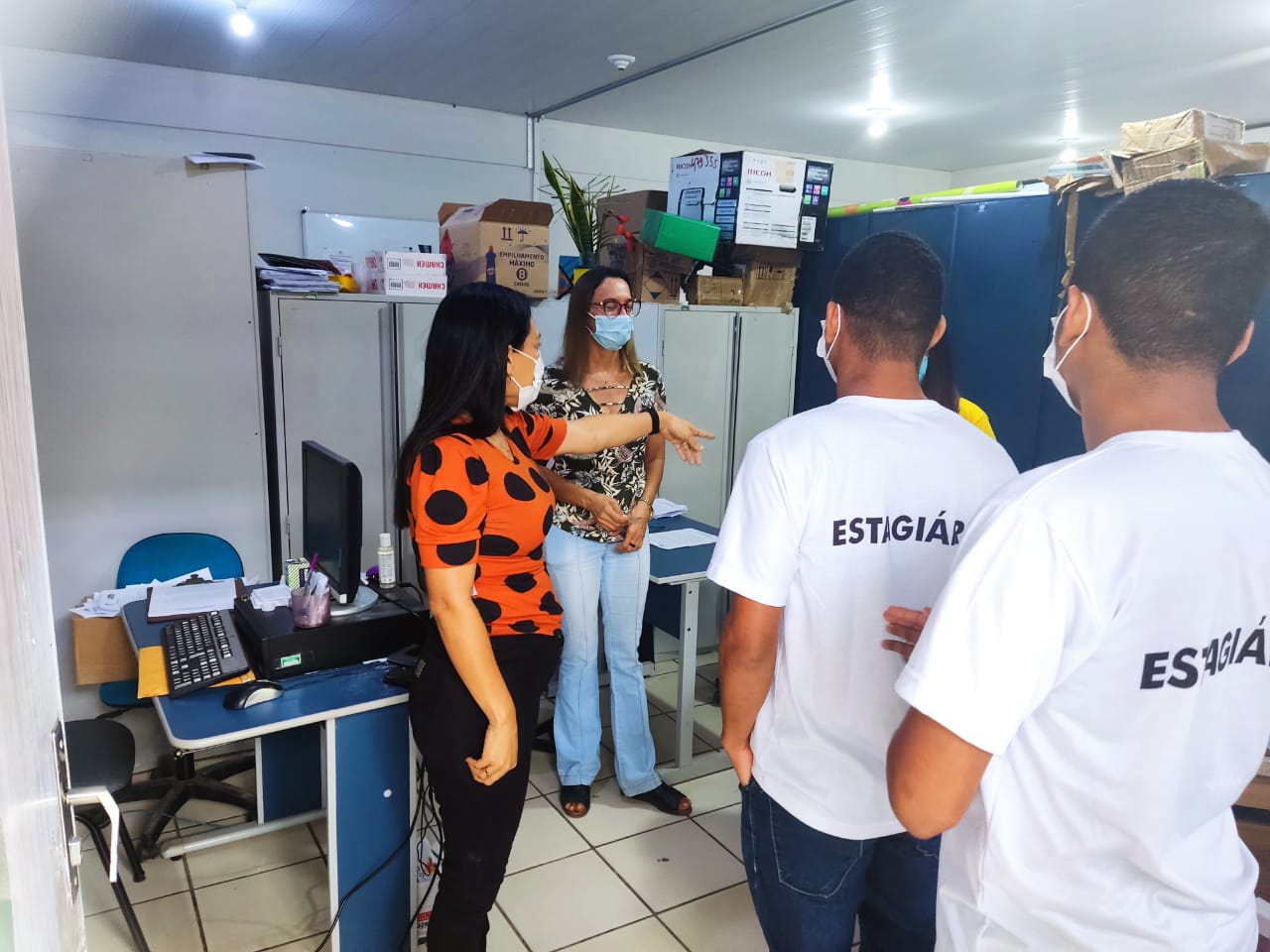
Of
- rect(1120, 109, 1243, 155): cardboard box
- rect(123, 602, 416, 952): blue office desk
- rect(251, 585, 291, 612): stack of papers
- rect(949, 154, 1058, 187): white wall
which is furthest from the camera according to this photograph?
rect(949, 154, 1058, 187): white wall

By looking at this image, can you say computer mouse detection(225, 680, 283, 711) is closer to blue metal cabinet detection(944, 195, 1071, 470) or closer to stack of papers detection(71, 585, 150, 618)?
stack of papers detection(71, 585, 150, 618)

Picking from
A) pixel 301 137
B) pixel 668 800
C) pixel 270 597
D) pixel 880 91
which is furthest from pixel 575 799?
pixel 880 91

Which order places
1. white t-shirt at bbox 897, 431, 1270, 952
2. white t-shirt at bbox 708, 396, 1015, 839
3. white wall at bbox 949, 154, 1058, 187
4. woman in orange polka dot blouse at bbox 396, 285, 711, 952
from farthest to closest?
1. white wall at bbox 949, 154, 1058, 187
2. woman in orange polka dot blouse at bbox 396, 285, 711, 952
3. white t-shirt at bbox 708, 396, 1015, 839
4. white t-shirt at bbox 897, 431, 1270, 952

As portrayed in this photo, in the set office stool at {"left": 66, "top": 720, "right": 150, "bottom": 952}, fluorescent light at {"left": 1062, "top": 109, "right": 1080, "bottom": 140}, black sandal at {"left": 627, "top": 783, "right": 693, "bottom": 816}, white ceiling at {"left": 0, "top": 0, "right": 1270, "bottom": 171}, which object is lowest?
black sandal at {"left": 627, "top": 783, "right": 693, "bottom": 816}

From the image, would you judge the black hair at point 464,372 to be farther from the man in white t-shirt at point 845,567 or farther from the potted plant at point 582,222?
the potted plant at point 582,222

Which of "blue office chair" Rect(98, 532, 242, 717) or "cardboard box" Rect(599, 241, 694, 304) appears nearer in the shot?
"blue office chair" Rect(98, 532, 242, 717)

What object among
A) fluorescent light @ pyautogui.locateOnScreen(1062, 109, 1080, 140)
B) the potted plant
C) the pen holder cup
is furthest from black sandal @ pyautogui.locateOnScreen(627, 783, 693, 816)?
fluorescent light @ pyautogui.locateOnScreen(1062, 109, 1080, 140)

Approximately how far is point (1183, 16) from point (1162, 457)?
4.12 meters

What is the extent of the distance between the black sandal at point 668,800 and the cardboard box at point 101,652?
1708 millimetres

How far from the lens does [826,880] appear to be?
4.20ft

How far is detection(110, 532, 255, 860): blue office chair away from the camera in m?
2.62

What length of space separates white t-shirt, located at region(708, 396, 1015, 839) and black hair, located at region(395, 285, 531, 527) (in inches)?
23.3

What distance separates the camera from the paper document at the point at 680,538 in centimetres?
312

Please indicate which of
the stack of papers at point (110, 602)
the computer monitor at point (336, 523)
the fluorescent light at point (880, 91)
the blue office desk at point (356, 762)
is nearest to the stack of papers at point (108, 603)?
the stack of papers at point (110, 602)
